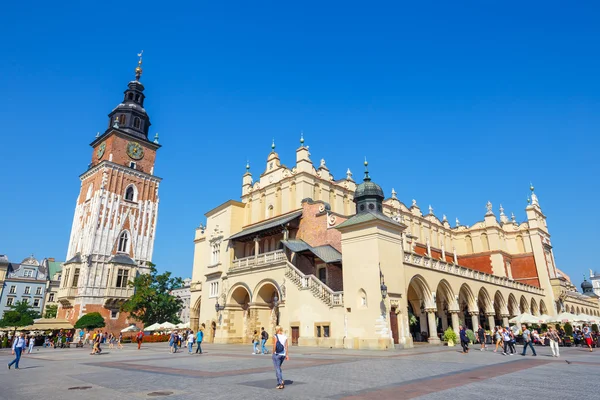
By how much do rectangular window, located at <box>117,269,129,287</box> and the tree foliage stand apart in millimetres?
21324

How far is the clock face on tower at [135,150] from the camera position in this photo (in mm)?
60316

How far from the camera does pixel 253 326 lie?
106 feet

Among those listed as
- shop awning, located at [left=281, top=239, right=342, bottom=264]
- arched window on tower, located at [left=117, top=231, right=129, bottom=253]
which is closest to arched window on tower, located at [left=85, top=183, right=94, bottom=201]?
arched window on tower, located at [left=117, top=231, right=129, bottom=253]

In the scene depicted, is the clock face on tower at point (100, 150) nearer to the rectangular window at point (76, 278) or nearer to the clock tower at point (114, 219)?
the clock tower at point (114, 219)

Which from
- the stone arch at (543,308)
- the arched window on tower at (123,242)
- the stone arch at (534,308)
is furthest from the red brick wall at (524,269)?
the arched window on tower at (123,242)

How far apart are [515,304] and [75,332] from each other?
5323 centimetres

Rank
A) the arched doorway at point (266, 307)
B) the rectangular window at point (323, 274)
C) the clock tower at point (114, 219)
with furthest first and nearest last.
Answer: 1. the clock tower at point (114, 219)
2. the arched doorway at point (266, 307)
3. the rectangular window at point (323, 274)

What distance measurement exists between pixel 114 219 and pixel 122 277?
848cm

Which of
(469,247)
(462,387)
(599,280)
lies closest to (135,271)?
(469,247)

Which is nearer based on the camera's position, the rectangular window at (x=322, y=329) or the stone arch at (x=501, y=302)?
the rectangular window at (x=322, y=329)

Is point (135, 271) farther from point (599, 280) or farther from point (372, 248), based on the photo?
point (599, 280)

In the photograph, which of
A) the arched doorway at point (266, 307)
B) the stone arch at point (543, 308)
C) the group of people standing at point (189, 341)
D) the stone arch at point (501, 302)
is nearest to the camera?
the group of people standing at point (189, 341)

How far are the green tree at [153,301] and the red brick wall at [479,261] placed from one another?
39684 millimetres

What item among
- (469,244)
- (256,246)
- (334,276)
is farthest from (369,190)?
(469,244)
